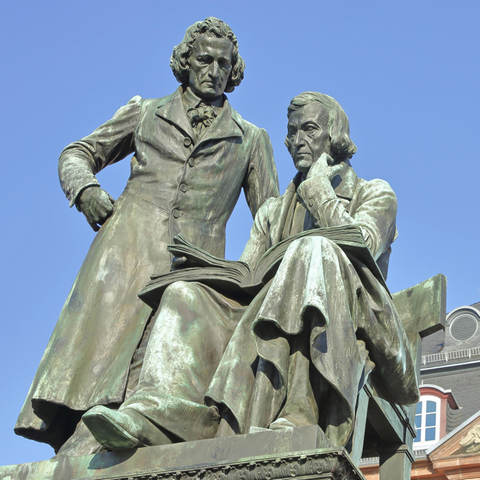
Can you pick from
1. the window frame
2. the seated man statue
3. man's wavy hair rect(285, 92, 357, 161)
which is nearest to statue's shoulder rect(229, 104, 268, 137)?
man's wavy hair rect(285, 92, 357, 161)

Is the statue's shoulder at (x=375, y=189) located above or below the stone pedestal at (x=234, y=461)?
above

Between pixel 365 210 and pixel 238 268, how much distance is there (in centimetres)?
91

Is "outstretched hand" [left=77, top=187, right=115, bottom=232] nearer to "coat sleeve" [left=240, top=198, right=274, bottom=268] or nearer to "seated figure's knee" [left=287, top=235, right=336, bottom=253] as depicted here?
"coat sleeve" [left=240, top=198, right=274, bottom=268]

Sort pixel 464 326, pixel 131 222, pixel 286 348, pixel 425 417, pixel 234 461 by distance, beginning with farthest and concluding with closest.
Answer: pixel 464 326, pixel 425 417, pixel 131 222, pixel 286 348, pixel 234 461

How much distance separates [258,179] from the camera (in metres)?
6.73

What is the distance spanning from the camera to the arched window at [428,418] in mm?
25297

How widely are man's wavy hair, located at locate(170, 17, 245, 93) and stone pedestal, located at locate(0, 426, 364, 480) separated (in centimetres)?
299

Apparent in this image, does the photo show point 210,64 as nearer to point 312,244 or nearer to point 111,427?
point 312,244

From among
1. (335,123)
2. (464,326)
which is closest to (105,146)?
(335,123)

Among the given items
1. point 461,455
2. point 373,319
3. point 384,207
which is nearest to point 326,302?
point 373,319

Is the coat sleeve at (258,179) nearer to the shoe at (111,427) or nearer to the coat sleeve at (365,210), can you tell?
the coat sleeve at (365,210)

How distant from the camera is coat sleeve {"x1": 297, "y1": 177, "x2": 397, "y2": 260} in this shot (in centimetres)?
561

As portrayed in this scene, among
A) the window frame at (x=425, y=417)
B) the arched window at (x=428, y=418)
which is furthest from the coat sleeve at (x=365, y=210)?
the arched window at (x=428, y=418)

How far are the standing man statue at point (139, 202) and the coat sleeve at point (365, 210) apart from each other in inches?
33.9
